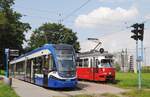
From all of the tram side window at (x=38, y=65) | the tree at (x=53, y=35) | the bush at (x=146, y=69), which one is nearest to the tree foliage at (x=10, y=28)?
the tree at (x=53, y=35)

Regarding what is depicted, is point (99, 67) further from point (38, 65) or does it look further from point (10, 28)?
point (10, 28)

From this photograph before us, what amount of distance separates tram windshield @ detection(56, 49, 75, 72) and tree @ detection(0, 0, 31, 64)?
112 feet

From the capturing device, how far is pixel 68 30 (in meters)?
101

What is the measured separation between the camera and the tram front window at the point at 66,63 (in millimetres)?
28995

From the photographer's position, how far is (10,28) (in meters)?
70.8

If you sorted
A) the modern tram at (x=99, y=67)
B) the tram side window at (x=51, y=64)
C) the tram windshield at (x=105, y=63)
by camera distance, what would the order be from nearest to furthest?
the tram side window at (x=51, y=64)
the modern tram at (x=99, y=67)
the tram windshield at (x=105, y=63)

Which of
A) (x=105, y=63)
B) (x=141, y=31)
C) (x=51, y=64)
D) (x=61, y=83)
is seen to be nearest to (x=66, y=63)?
(x=51, y=64)

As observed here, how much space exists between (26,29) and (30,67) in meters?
48.3

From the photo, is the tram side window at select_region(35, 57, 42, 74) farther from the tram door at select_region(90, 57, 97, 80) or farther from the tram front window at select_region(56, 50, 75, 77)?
the tram door at select_region(90, 57, 97, 80)

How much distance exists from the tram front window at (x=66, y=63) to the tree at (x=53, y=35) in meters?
65.9

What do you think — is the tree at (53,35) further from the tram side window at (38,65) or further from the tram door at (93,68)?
the tram side window at (38,65)

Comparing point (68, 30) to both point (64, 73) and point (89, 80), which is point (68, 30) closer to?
point (89, 80)

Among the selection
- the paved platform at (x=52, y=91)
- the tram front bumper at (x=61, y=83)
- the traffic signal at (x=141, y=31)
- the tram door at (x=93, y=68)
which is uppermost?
the traffic signal at (x=141, y=31)

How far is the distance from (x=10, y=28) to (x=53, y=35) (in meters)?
29.6
